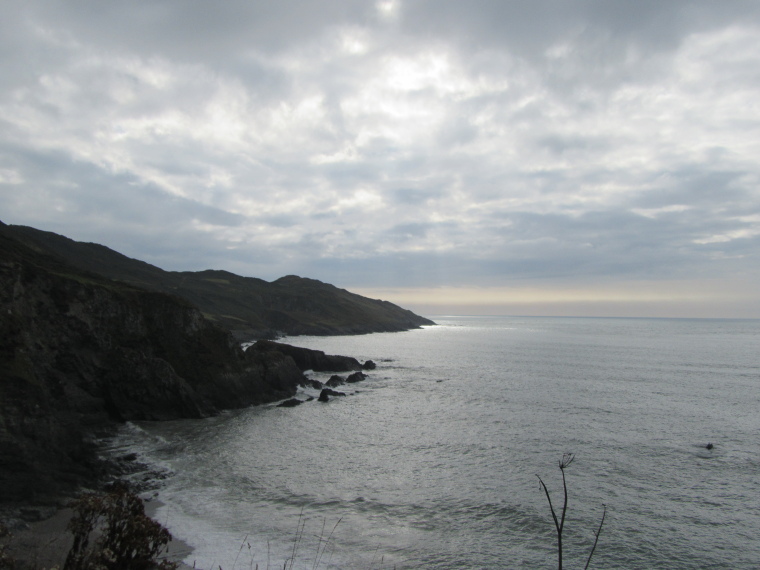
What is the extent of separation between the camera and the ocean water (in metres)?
19.5

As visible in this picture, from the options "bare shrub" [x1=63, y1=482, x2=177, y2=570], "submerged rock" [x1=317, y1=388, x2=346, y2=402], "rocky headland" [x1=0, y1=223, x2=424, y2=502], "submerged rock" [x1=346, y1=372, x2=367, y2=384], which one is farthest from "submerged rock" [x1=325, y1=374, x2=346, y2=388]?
"bare shrub" [x1=63, y1=482, x2=177, y2=570]

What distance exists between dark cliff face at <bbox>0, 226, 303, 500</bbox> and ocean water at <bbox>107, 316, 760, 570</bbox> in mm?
3982

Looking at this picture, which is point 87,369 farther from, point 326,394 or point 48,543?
point 326,394

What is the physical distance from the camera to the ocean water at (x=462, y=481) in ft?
63.9

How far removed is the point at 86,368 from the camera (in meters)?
38.2

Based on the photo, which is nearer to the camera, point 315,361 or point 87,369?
point 87,369

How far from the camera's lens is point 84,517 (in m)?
10.2

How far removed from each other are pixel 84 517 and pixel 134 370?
35.2 meters

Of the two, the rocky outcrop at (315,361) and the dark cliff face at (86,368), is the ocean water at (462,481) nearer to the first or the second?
the dark cliff face at (86,368)

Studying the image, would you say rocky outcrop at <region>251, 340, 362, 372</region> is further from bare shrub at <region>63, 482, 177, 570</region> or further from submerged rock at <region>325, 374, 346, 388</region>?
bare shrub at <region>63, 482, 177, 570</region>

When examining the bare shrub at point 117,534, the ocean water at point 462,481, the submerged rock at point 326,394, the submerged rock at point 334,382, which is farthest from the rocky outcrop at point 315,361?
the bare shrub at point 117,534

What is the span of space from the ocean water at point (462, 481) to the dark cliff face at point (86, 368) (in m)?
3.98

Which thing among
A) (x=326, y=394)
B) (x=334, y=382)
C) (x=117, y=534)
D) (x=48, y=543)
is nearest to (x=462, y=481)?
(x=48, y=543)

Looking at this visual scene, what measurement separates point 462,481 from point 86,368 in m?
32.7
